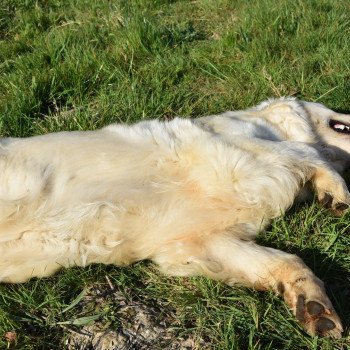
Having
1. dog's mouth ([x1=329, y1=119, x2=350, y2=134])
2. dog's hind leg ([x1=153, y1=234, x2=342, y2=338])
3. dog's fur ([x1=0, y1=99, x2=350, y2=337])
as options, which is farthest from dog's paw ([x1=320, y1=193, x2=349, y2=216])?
dog's mouth ([x1=329, y1=119, x2=350, y2=134])

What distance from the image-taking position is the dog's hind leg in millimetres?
2881

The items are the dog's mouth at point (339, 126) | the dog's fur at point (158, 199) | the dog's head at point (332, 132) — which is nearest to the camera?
the dog's fur at point (158, 199)

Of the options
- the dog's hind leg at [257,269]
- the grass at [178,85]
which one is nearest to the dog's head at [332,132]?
the grass at [178,85]

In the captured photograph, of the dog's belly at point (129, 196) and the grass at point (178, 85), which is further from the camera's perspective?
the dog's belly at point (129, 196)

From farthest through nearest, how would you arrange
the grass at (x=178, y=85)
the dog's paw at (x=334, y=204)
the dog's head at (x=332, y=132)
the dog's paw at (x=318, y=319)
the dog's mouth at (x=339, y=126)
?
1. the dog's mouth at (x=339, y=126)
2. the dog's head at (x=332, y=132)
3. the dog's paw at (x=334, y=204)
4. the grass at (x=178, y=85)
5. the dog's paw at (x=318, y=319)

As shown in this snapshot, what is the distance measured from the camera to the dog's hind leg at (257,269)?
113 inches

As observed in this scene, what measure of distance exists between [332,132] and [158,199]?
186cm

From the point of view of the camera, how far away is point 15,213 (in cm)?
349

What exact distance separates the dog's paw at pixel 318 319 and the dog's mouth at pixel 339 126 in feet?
7.19

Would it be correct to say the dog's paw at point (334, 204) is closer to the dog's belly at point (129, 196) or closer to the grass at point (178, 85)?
the grass at point (178, 85)

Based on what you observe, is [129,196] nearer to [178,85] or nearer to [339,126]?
[339,126]

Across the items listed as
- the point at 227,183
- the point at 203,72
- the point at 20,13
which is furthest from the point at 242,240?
the point at 20,13

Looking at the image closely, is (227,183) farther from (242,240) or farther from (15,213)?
(15,213)

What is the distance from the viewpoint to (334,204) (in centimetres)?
377
